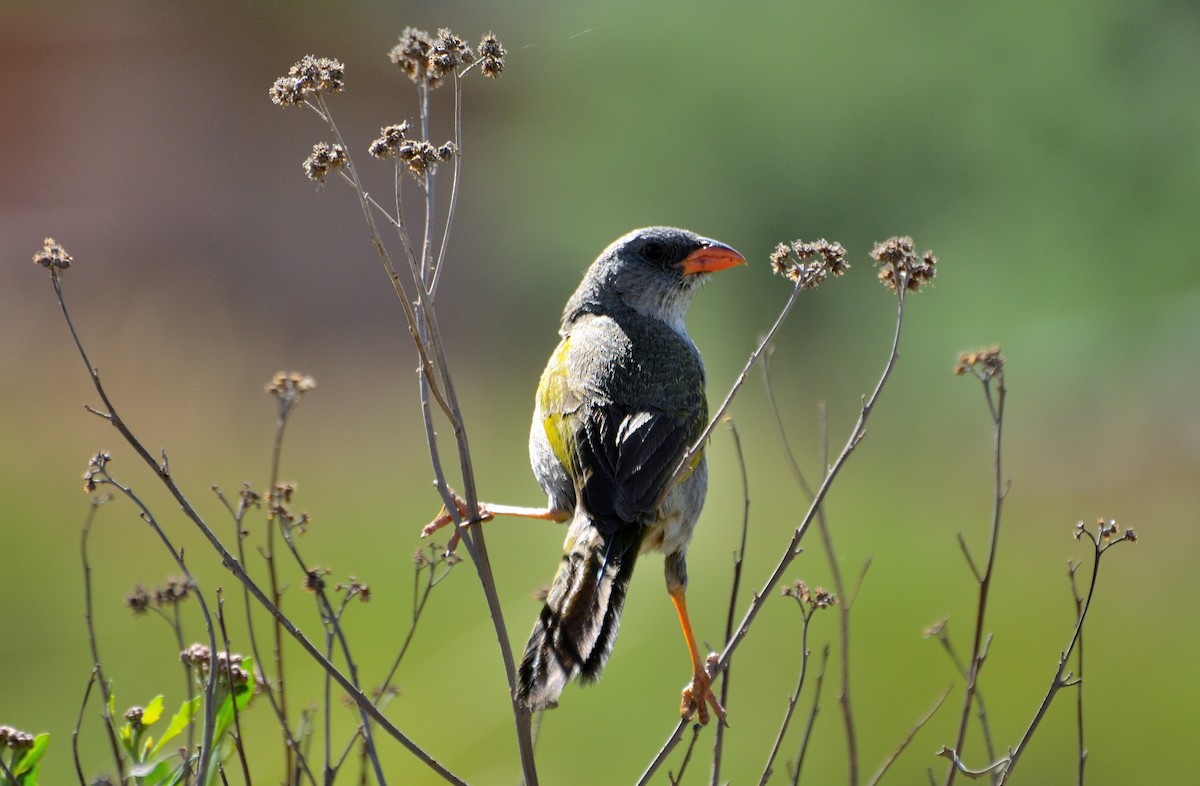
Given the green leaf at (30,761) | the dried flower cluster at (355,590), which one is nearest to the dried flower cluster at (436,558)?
the dried flower cluster at (355,590)

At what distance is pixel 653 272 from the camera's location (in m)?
4.92

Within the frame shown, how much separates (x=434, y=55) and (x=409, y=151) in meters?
0.28

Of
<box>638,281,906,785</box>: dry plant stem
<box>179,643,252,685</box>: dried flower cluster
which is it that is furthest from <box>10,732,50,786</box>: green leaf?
<box>638,281,906,785</box>: dry plant stem

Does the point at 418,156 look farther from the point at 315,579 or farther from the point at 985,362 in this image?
the point at 985,362

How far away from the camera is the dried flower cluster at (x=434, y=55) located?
2979 millimetres

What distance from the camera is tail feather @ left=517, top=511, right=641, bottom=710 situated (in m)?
2.83

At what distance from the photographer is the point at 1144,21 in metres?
10.0

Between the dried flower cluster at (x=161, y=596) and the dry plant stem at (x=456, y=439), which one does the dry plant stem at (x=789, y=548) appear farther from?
the dried flower cluster at (x=161, y=596)

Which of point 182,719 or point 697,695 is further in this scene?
point 697,695

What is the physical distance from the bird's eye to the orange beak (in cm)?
9

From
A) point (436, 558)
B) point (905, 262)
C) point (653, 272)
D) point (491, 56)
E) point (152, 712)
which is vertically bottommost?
point (152, 712)

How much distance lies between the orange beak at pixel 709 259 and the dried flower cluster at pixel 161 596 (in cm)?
237

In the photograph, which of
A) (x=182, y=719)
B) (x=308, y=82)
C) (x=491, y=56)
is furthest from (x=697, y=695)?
(x=308, y=82)

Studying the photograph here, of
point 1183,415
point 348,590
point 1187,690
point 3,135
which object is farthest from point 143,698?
point 3,135
